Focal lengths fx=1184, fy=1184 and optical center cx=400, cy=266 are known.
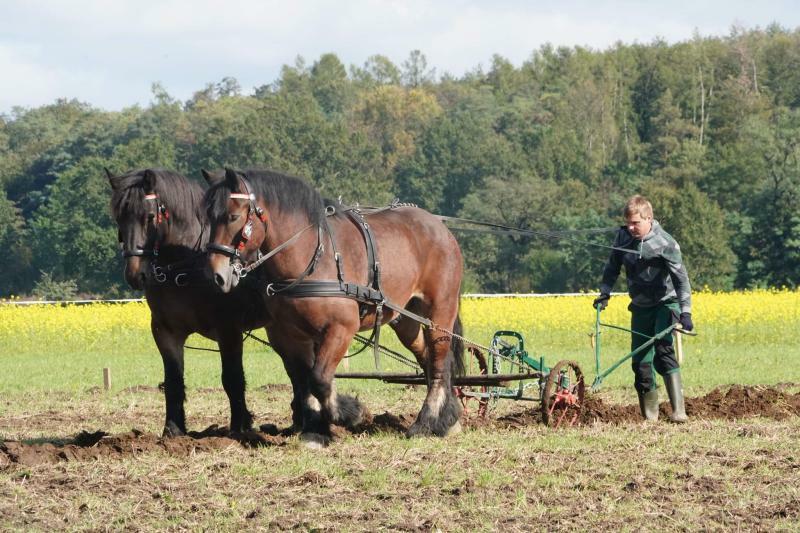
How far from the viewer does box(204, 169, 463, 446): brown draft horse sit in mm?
8898

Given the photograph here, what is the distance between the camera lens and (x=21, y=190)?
90.7m

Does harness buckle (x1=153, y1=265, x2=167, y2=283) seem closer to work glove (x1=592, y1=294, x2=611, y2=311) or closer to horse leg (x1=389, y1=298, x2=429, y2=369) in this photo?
horse leg (x1=389, y1=298, x2=429, y2=369)

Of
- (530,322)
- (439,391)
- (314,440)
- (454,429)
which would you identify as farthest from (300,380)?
(530,322)

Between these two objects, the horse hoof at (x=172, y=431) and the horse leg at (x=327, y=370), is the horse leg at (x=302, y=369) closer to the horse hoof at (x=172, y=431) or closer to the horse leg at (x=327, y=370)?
the horse leg at (x=327, y=370)

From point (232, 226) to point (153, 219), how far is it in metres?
1.14

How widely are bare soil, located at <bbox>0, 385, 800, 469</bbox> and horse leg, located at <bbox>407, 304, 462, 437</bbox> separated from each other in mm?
481

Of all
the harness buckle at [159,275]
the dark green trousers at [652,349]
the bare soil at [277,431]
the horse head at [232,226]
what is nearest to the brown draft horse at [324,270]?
the horse head at [232,226]

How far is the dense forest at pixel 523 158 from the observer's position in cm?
5953

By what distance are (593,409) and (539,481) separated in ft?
11.7

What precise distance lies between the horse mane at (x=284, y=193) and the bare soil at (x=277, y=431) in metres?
1.87

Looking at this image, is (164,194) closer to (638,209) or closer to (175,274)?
(175,274)

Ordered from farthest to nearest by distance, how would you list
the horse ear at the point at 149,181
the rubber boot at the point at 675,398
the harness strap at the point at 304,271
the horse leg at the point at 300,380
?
the rubber boot at the point at 675,398, the horse leg at the point at 300,380, the horse ear at the point at 149,181, the harness strap at the point at 304,271

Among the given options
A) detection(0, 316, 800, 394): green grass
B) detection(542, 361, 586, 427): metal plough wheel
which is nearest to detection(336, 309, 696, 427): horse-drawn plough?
detection(542, 361, 586, 427): metal plough wheel

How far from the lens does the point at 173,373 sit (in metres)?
10.0
